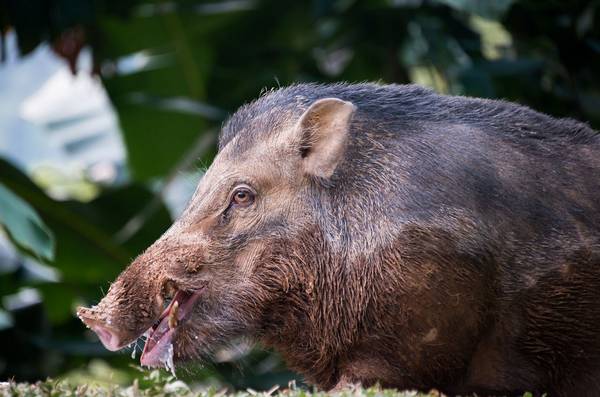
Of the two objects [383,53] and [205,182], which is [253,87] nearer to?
[383,53]

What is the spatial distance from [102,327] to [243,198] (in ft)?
2.76

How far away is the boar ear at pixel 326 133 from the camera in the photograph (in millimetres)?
4957

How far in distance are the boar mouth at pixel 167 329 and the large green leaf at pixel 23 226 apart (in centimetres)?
218

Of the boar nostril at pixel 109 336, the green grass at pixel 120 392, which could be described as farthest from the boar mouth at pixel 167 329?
the green grass at pixel 120 392

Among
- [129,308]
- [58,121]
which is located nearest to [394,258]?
[129,308]

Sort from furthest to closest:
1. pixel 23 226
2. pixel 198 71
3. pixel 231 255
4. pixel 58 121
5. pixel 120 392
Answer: pixel 58 121 → pixel 198 71 → pixel 23 226 → pixel 231 255 → pixel 120 392

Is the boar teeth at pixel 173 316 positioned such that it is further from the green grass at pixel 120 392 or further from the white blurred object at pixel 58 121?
the white blurred object at pixel 58 121

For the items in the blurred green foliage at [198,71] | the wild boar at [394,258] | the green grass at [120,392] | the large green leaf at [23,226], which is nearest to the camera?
the green grass at [120,392]

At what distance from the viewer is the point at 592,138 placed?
514 centimetres

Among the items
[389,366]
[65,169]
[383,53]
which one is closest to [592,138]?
[389,366]

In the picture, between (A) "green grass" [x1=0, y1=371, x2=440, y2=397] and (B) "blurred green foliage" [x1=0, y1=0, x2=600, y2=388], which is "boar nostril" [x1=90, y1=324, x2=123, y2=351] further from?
(B) "blurred green foliage" [x1=0, y1=0, x2=600, y2=388]

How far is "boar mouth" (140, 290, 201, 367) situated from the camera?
477 centimetres

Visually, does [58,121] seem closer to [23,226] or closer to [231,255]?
[23,226]

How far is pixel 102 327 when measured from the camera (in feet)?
15.1
